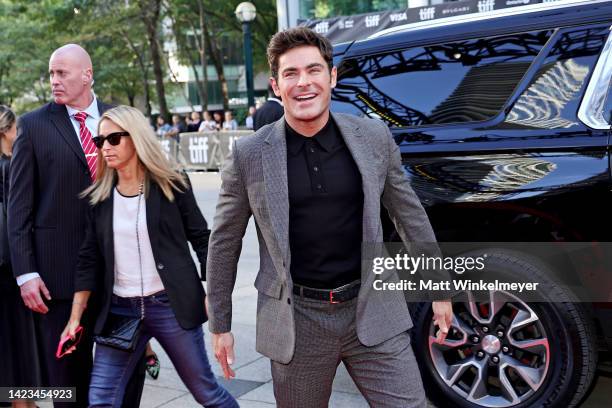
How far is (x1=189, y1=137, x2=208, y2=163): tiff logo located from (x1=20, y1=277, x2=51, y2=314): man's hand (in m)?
18.3

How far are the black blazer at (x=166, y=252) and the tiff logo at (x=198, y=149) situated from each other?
729 inches

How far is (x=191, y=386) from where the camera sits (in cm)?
365

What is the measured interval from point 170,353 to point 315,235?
4.00 ft

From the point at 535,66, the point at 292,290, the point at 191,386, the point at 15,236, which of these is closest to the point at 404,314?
the point at 292,290

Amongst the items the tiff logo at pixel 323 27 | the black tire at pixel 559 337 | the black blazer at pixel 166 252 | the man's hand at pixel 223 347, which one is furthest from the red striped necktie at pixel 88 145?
the tiff logo at pixel 323 27

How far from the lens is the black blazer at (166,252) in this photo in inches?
144

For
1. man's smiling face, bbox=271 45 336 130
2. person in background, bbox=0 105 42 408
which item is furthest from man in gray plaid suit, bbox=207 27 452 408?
person in background, bbox=0 105 42 408

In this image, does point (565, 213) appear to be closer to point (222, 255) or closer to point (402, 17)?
point (222, 255)

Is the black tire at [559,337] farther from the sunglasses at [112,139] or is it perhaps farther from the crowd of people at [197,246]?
the sunglasses at [112,139]

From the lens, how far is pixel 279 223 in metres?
2.78

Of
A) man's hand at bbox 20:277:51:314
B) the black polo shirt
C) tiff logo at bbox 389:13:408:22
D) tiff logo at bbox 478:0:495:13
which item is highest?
tiff logo at bbox 478:0:495:13

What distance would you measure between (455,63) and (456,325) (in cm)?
136

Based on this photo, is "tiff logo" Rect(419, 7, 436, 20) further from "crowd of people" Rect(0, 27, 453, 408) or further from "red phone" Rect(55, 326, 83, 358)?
"red phone" Rect(55, 326, 83, 358)

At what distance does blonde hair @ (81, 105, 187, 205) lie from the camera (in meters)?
3.73
